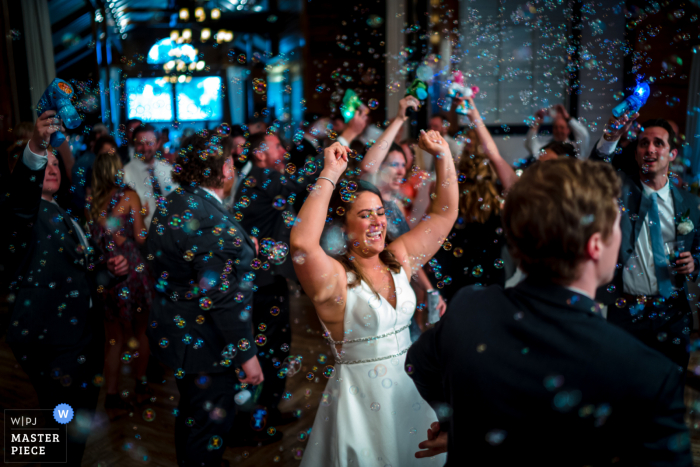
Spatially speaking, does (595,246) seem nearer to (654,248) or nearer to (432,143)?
(432,143)

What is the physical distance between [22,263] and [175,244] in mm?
659

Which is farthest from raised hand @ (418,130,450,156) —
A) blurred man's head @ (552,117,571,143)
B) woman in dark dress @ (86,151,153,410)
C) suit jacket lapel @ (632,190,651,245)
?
blurred man's head @ (552,117,571,143)

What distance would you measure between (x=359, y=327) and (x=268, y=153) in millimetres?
1789

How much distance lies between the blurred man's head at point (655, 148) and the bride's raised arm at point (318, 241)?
5.14ft

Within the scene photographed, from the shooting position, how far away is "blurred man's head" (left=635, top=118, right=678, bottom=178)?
224cm

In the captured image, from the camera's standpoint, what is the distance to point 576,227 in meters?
0.87

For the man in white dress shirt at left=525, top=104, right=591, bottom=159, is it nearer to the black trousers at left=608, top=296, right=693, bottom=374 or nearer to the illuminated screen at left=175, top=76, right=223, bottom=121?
the black trousers at left=608, top=296, right=693, bottom=374

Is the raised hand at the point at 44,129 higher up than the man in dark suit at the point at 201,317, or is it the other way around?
the raised hand at the point at 44,129

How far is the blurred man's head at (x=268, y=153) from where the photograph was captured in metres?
3.12

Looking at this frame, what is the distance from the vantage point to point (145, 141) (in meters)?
3.64

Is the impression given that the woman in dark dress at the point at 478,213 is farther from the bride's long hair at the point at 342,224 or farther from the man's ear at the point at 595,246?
the man's ear at the point at 595,246

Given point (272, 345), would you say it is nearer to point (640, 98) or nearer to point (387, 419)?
point (387, 419)

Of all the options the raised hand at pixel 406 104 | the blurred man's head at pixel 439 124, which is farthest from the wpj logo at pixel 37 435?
the blurred man's head at pixel 439 124

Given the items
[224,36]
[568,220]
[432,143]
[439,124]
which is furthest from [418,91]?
[224,36]
